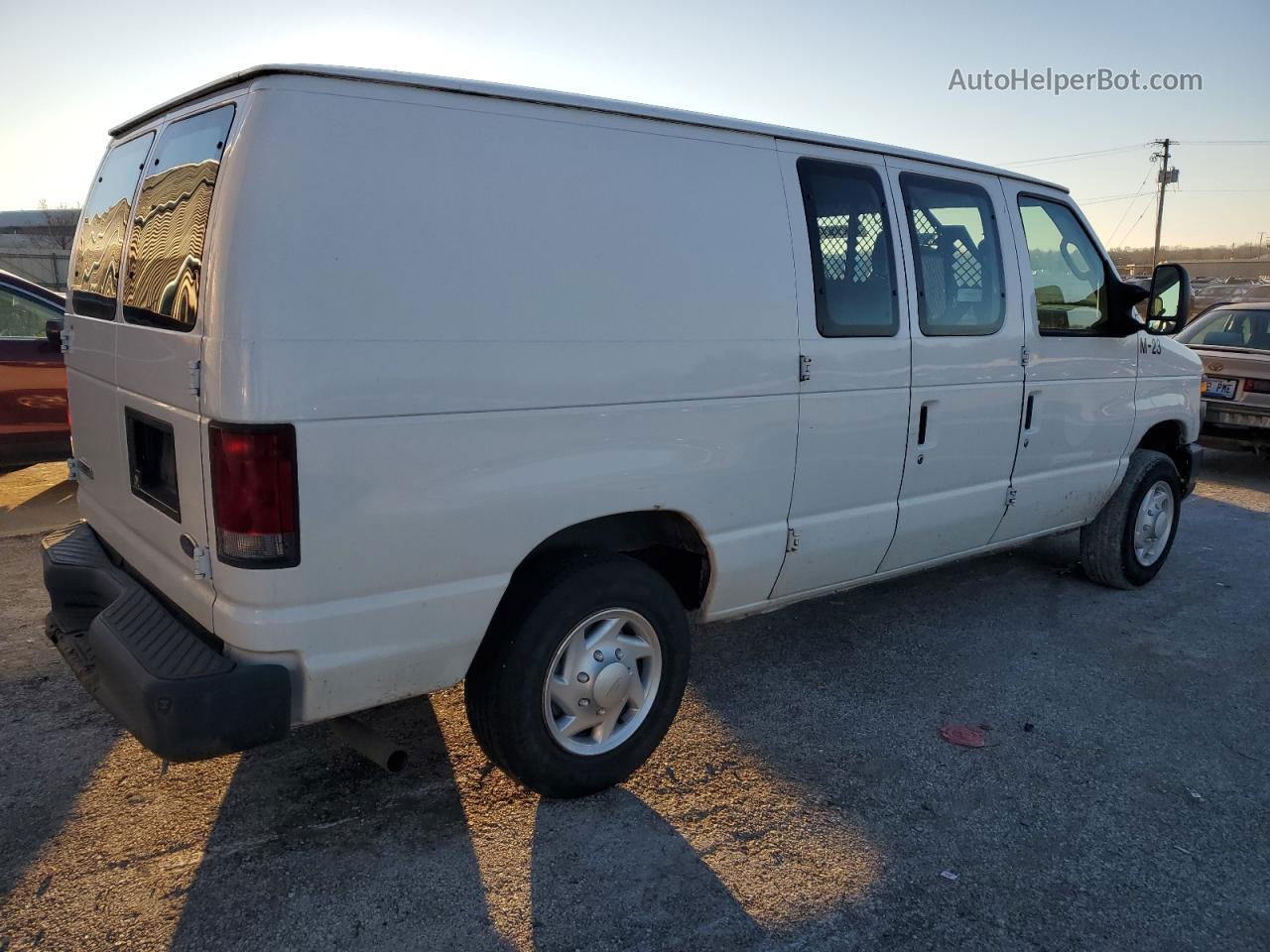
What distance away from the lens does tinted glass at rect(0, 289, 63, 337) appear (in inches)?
267

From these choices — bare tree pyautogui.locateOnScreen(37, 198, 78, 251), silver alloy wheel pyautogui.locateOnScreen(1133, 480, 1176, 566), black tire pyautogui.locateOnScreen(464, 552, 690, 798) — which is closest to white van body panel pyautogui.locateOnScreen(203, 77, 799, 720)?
black tire pyautogui.locateOnScreen(464, 552, 690, 798)

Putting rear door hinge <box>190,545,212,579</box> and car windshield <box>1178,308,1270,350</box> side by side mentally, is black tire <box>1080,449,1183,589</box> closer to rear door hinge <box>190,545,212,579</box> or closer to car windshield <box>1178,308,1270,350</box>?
rear door hinge <box>190,545,212,579</box>

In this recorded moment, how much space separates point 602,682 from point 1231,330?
945 cm

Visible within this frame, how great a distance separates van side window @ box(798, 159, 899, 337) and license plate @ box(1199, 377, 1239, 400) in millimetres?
6747

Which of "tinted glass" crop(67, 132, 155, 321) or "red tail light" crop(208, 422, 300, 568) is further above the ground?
"tinted glass" crop(67, 132, 155, 321)

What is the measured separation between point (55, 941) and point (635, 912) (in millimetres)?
1522

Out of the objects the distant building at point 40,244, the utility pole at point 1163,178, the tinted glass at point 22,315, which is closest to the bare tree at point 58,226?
the distant building at point 40,244

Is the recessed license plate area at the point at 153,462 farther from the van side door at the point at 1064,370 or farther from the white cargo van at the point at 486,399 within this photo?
the van side door at the point at 1064,370

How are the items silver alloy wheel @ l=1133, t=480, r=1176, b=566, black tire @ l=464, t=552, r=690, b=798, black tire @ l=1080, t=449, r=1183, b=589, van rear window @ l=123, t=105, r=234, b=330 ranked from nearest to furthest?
1. van rear window @ l=123, t=105, r=234, b=330
2. black tire @ l=464, t=552, r=690, b=798
3. black tire @ l=1080, t=449, r=1183, b=589
4. silver alloy wheel @ l=1133, t=480, r=1176, b=566

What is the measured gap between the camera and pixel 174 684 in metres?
2.42

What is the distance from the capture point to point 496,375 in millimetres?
2689

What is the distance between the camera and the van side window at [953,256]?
398 centimetres

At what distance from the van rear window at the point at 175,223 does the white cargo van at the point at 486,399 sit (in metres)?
0.02

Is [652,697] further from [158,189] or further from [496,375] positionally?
[158,189]
